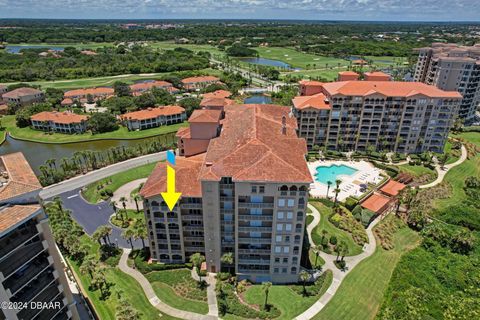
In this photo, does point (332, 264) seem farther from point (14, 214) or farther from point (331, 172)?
point (14, 214)

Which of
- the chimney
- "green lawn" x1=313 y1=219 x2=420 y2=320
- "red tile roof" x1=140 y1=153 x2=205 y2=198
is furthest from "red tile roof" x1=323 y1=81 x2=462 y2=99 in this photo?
"red tile roof" x1=140 y1=153 x2=205 y2=198

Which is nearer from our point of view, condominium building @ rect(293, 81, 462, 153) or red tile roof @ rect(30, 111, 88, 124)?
condominium building @ rect(293, 81, 462, 153)

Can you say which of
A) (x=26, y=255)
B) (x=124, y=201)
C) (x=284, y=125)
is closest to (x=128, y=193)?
(x=124, y=201)

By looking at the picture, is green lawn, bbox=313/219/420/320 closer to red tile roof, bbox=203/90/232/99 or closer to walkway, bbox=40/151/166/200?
walkway, bbox=40/151/166/200

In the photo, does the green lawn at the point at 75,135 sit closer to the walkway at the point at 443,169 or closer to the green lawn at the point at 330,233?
the green lawn at the point at 330,233

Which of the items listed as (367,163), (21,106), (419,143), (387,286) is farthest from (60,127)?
(419,143)

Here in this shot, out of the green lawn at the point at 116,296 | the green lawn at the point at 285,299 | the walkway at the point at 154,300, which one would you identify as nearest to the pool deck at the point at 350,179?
the green lawn at the point at 285,299
